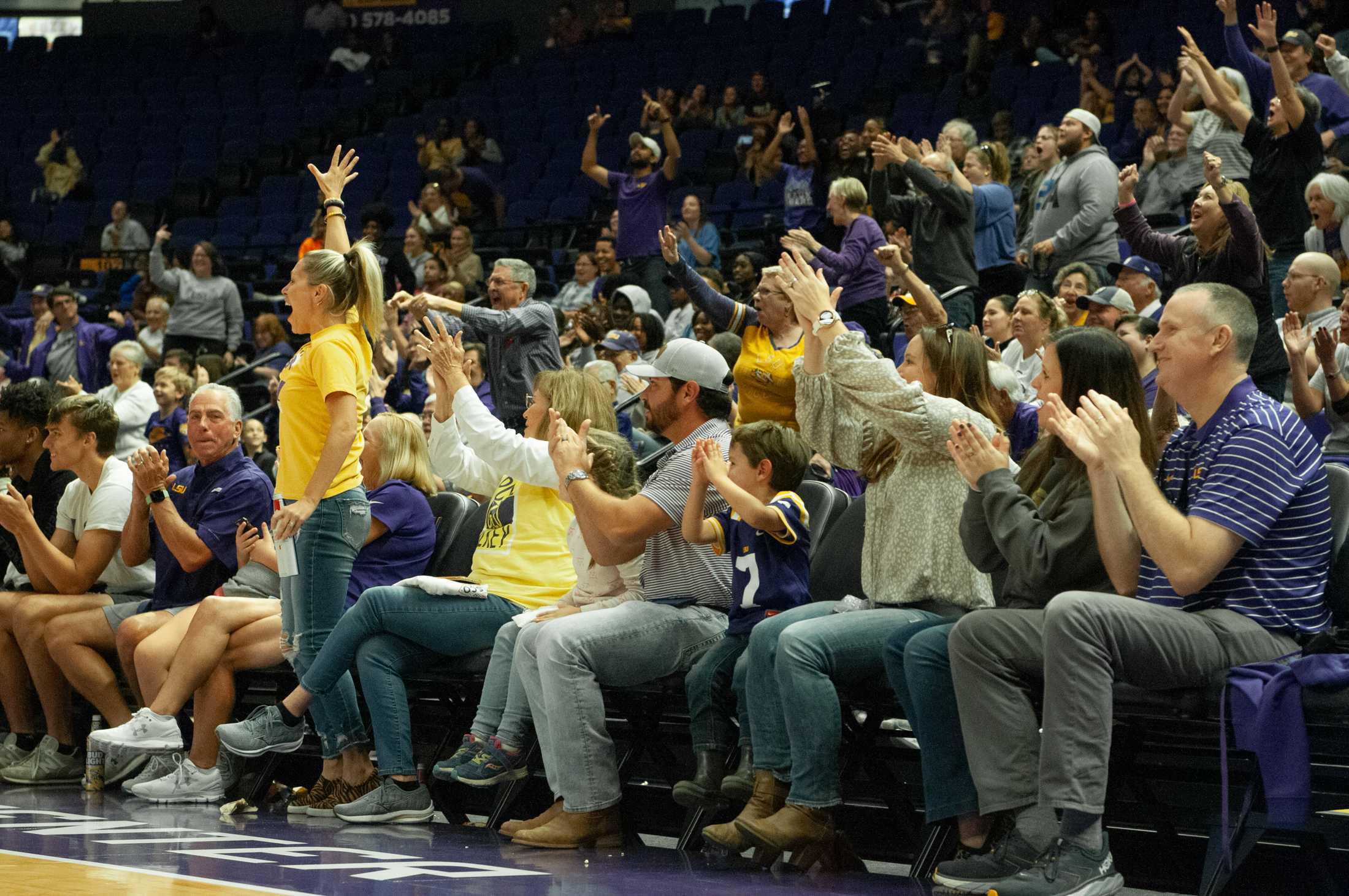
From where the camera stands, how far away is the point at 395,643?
465cm

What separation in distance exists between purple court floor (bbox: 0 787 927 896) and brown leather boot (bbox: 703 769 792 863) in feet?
0.22

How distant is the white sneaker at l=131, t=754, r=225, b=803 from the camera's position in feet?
16.4

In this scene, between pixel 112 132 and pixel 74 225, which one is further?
pixel 112 132

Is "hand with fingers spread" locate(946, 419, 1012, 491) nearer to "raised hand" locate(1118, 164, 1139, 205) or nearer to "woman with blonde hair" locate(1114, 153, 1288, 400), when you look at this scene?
"woman with blonde hair" locate(1114, 153, 1288, 400)

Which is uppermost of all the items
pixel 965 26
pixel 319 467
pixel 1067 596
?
pixel 965 26

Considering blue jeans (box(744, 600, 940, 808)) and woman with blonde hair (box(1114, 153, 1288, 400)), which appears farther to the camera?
woman with blonde hair (box(1114, 153, 1288, 400))

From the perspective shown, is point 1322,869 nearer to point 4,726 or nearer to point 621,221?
point 4,726

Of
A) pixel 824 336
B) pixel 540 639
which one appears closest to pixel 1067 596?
pixel 824 336

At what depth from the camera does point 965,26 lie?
13156 millimetres

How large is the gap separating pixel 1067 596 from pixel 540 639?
1.54 m

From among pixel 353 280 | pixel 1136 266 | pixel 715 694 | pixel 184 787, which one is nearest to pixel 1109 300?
pixel 1136 266

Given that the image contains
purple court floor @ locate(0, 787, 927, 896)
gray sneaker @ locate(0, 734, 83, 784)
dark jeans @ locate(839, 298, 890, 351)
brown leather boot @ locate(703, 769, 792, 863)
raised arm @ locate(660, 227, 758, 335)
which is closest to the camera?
purple court floor @ locate(0, 787, 927, 896)

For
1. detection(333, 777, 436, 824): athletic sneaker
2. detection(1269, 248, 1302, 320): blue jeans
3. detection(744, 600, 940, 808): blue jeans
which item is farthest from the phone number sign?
detection(744, 600, 940, 808): blue jeans

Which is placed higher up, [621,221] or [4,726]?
[621,221]
